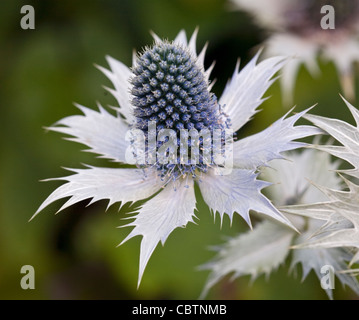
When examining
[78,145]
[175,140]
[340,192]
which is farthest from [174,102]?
[78,145]

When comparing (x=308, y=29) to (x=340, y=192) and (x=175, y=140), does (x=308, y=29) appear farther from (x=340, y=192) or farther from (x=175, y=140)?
(x=340, y=192)

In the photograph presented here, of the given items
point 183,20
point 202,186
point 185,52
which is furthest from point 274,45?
point 202,186

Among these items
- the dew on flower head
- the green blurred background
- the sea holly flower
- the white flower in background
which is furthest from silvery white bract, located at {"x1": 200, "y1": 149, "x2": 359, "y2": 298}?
the green blurred background

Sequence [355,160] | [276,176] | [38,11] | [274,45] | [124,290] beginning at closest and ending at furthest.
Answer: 1. [355,160]
2. [276,176]
3. [274,45]
4. [124,290]
5. [38,11]

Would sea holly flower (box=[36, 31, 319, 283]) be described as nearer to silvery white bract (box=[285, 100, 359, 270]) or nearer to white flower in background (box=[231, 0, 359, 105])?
silvery white bract (box=[285, 100, 359, 270])

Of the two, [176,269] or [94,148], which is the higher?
[94,148]

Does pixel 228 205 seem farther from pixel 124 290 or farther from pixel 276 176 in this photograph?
pixel 124 290
